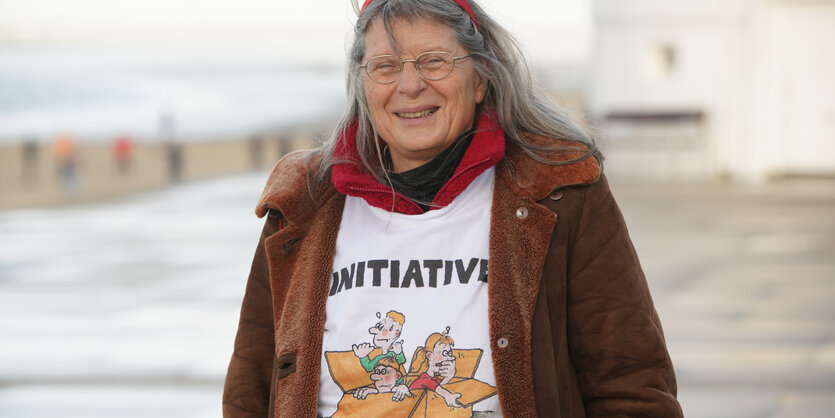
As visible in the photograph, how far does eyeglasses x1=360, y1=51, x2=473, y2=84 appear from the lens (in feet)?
7.47

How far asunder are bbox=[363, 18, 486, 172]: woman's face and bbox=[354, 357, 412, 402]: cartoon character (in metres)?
0.52

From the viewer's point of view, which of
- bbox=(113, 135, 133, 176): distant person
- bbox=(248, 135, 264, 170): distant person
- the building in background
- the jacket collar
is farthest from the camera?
bbox=(248, 135, 264, 170): distant person

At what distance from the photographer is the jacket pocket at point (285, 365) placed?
7.43 feet

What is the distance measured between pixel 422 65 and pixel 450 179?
0.90ft

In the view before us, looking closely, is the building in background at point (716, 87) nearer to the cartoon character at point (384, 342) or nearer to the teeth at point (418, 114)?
the teeth at point (418, 114)

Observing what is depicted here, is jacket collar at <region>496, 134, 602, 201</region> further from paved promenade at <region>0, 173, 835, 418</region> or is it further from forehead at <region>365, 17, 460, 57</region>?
paved promenade at <region>0, 173, 835, 418</region>

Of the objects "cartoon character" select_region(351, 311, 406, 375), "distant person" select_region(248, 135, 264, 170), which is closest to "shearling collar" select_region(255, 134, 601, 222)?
"cartoon character" select_region(351, 311, 406, 375)

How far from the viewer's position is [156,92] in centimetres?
6962


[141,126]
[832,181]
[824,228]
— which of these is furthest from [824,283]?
[141,126]

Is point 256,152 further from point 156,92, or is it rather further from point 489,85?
point 489,85

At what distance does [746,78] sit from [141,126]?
46358 millimetres

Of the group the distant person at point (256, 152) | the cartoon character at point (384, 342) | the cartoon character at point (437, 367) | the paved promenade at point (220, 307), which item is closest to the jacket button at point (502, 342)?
the cartoon character at point (437, 367)

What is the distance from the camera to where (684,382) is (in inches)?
218

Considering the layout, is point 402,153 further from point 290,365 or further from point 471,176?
point 290,365
